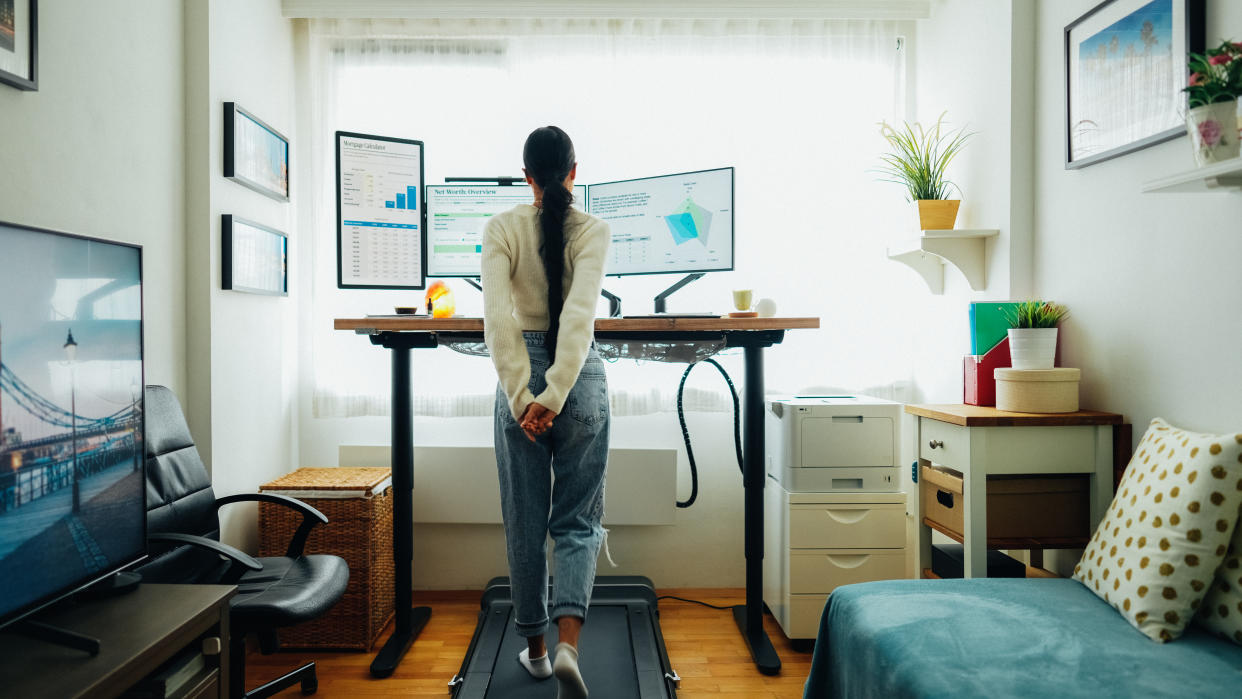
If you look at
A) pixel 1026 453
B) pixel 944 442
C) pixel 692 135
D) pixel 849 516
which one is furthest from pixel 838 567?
pixel 692 135

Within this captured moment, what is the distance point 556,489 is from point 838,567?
1.06 m

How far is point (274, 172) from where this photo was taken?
2.53 meters

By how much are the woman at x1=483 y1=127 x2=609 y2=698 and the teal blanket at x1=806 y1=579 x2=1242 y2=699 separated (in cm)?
67

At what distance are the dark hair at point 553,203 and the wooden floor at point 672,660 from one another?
112 cm

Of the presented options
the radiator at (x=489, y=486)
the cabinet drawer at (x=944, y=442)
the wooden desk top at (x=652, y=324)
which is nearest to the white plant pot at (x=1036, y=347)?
the cabinet drawer at (x=944, y=442)

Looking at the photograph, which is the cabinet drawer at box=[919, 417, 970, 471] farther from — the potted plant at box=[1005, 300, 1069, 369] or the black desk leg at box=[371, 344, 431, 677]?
the black desk leg at box=[371, 344, 431, 677]

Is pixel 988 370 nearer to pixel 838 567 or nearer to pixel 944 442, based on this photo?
pixel 944 442

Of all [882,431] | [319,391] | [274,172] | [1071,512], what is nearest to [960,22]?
[882,431]

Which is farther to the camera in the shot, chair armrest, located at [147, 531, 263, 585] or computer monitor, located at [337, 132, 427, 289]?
computer monitor, located at [337, 132, 427, 289]

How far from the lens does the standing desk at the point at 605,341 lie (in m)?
2.08

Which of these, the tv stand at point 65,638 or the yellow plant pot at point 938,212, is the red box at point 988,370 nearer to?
the yellow plant pot at point 938,212

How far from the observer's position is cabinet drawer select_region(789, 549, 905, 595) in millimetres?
2205

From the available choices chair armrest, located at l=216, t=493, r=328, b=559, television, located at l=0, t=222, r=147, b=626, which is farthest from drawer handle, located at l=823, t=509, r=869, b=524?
television, located at l=0, t=222, r=147, b=626

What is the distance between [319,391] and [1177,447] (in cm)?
278
